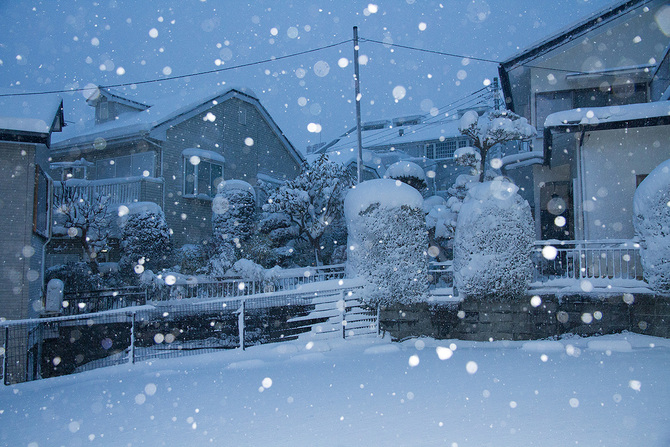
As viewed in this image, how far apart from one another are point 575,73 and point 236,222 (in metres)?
12.5

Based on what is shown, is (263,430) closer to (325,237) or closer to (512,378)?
(512,378)

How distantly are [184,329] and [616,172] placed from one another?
36.3 ft

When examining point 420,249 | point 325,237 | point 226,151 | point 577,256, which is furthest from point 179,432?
point 226,151

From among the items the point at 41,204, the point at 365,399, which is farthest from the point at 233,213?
the point at 365,399

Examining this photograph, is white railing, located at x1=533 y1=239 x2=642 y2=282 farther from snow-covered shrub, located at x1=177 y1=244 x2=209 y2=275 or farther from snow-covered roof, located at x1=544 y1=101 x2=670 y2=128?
snow-covered shrub, located at x1=177 y1=244 x2=209 y2=275

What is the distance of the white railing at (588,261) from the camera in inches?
377

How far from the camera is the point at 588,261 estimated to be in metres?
10.4

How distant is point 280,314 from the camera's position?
33.3 feet

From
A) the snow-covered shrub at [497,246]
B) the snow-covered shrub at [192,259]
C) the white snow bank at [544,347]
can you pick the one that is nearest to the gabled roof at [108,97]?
the snow-covered shrub at [192,259]

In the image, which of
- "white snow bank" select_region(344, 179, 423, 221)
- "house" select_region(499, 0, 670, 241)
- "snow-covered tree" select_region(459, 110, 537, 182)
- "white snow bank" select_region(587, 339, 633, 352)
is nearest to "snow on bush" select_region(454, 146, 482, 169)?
"snow-covered tree" select_region(459, 110, 537, 182)

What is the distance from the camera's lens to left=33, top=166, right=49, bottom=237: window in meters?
9.58

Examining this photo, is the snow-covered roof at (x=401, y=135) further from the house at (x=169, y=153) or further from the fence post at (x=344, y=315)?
the fence post at (x=344, y=315)

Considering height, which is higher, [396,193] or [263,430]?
[396,193]

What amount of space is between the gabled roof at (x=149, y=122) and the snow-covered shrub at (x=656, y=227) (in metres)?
14.8
